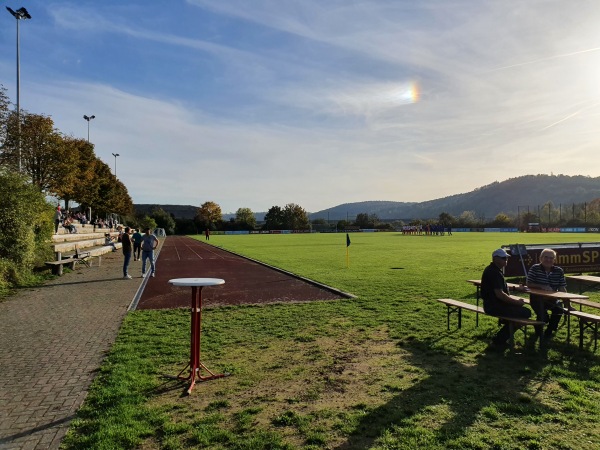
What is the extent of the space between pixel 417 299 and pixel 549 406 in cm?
624

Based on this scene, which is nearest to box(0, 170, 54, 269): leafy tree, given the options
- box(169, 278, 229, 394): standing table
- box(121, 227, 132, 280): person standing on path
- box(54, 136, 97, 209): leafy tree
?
box(121, 227, 132, 280): person standing on path

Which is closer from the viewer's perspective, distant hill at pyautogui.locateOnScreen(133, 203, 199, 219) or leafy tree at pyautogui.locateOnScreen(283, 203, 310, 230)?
leafy tree at pyautogui.locateOnScreen(283, 203, 310, 230)

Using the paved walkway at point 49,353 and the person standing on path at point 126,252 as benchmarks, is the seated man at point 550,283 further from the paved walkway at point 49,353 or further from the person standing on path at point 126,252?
the person standing on path at point 126,252

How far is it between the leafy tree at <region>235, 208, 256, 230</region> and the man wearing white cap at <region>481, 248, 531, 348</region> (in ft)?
355

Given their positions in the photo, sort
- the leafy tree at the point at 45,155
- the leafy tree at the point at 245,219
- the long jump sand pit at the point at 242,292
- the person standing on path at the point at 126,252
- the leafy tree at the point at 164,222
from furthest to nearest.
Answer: the leafy tree at the point at 245,219
the leafy tree at the point at 164,222
the leafy tree at the point at 45,155
the person standing on path at the point at 126,252
the long jump sand pit at the point at 242,292

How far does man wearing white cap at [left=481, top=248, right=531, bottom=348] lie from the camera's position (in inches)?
250

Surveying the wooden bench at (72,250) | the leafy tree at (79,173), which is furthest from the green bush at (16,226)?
the leafy tree at (79,173)

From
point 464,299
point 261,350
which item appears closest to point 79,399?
point 261,350

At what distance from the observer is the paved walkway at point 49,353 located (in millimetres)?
4141

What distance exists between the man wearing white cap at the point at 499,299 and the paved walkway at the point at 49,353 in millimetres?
5664

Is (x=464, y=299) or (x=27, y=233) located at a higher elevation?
(x=27, y=233)

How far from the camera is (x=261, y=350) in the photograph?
6.66 meters

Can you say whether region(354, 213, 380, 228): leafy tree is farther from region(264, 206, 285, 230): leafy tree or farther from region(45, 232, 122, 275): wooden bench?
region(45, 232, 122, 275): wooden bench

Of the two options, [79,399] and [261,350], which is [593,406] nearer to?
[261,350]
